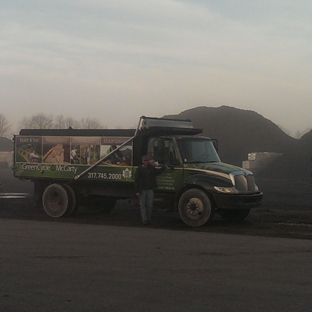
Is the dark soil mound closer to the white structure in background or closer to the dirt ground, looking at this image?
the white structure in background

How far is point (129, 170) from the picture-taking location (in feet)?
61.9

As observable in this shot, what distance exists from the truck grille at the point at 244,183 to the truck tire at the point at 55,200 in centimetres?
531

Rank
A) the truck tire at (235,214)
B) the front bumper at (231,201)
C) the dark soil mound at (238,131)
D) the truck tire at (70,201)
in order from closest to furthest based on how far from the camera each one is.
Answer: the front bumper at (231,201)
the truck tire at (235,214)
the truck tire at (70,201)
the dark soil mound at (238,131)

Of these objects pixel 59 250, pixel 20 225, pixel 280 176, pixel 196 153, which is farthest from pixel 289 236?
Result: pixel 280 176

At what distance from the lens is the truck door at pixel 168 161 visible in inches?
712

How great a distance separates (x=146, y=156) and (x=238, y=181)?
2.48 m

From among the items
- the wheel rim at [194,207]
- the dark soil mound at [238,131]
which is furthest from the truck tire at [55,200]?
the dark soil mound at [238,131]

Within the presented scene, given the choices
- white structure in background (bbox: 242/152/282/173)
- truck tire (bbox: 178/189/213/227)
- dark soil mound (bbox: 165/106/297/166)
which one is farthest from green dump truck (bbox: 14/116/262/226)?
dark soil mound (bbox: 165/106/297/166)

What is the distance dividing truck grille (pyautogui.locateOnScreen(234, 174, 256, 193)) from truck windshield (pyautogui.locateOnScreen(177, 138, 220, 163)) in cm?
118

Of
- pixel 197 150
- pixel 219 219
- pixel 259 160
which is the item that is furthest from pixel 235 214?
pixel 259 160

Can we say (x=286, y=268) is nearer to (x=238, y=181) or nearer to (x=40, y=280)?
(x=40, y=280)

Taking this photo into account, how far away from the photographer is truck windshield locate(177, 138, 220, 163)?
59.8 ft

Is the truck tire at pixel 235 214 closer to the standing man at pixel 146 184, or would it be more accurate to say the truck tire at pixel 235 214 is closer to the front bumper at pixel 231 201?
the front bumper at pixel 231 201

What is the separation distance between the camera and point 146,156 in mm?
18016
